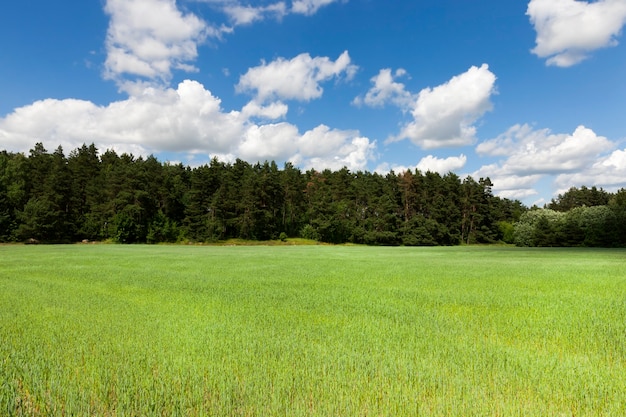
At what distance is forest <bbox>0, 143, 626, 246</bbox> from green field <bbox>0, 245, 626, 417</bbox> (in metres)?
72.3

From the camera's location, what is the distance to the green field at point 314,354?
5125 millimetres

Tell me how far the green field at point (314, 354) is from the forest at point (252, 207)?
72.3 m

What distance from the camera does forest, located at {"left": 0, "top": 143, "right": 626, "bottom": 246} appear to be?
74.6m

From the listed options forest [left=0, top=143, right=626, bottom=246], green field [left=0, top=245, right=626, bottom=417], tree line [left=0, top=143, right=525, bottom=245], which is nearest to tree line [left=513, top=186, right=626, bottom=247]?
forest [left=0, top=143, right=626, bottom=246]

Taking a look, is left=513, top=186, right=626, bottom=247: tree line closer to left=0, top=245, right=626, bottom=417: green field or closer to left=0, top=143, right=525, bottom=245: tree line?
left=0, top=143, right=525, bottom=245: tree line

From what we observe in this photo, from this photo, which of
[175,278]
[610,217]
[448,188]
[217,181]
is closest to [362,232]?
[448,188]

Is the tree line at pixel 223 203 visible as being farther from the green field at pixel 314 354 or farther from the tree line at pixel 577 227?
the green field at pixel 314 354

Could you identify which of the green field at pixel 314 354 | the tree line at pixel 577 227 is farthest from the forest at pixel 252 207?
the green field at pixel 314 354

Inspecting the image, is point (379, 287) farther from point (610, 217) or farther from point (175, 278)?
point (610, 217)

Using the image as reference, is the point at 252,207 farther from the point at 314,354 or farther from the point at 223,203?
the point at 314,354

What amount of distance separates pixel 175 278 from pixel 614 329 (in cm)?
1818

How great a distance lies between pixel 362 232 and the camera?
91500mm

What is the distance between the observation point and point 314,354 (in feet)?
23.1

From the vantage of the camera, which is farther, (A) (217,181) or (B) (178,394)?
(A) (217,181)
